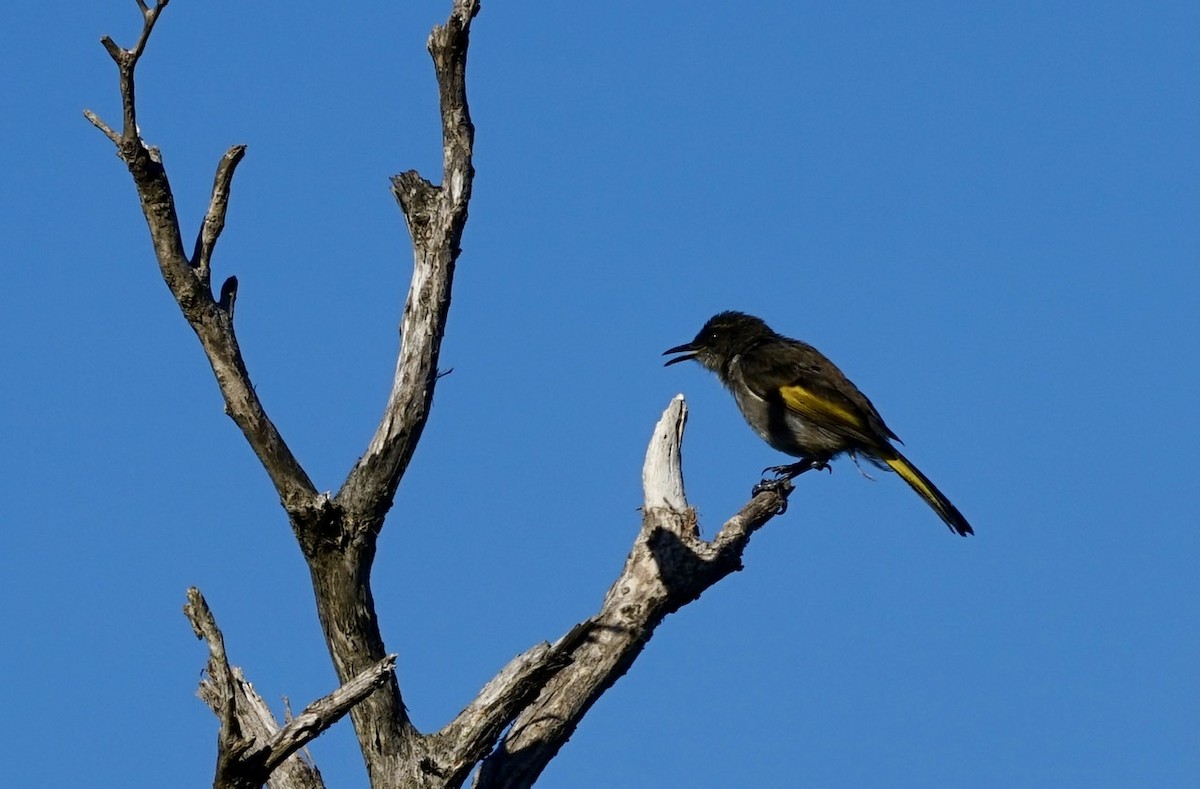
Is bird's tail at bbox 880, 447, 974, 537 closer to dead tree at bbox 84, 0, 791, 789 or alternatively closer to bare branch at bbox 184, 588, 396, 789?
dead tree at bbox 84, 0, 791, 789

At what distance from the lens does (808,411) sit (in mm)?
11328

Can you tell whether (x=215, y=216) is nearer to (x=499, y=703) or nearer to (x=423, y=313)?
(x=423, y=313)

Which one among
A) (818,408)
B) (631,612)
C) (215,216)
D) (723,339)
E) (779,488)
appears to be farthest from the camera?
(723,339)

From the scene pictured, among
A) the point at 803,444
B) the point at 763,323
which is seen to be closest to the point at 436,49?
the point at 803,444

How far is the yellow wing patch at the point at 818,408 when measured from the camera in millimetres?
11289

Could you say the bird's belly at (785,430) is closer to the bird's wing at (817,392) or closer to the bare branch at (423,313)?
the bird's wing at (817,392)

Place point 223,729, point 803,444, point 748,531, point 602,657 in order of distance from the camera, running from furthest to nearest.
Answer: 1. point 803,444
2. point 748,531
3. point 602,657
4. point 223,729

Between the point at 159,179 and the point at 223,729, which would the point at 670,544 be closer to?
the point at 223,729

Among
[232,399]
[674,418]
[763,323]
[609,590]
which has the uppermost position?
[763,323]

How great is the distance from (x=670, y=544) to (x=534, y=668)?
1.28 meters

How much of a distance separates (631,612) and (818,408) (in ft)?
13.4

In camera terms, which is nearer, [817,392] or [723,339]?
[817,392]

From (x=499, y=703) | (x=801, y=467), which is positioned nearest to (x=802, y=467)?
(x=801, y=467)

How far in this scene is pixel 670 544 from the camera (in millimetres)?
7828
